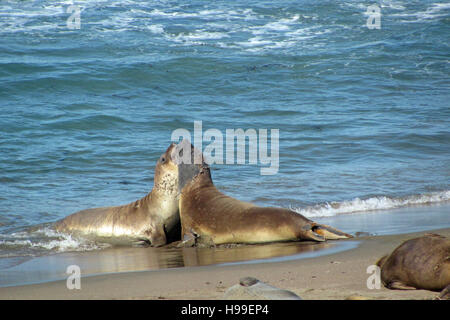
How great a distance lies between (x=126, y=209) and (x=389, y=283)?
405 centimetres

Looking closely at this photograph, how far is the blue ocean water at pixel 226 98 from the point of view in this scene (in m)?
9.48

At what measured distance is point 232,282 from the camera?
461 cm

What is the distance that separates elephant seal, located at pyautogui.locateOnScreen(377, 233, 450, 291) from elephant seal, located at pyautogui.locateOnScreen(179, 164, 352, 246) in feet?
6.49

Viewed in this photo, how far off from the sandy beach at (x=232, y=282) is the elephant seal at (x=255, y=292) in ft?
0.46

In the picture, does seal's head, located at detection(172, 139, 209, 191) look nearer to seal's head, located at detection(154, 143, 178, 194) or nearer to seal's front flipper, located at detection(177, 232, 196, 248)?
seal's head, located at detection(154, 143, 178, 194)

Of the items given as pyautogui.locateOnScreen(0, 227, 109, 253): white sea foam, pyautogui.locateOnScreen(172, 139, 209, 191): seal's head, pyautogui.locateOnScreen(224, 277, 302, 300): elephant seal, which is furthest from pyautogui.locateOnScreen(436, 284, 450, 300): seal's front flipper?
pyautogui.locateOnScreen(0, 227, 109, 253): white sea foam

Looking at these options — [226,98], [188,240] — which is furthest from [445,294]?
[226,98]

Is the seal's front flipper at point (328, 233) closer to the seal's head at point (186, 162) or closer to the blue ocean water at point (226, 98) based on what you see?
the seal's head at point (186, 162)

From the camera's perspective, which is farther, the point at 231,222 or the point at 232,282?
the point at 231,222

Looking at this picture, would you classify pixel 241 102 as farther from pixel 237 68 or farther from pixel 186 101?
pixel 237 68

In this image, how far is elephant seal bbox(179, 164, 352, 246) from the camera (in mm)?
6340

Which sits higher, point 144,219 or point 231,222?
point 231,222

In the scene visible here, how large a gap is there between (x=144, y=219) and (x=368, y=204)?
123 inches

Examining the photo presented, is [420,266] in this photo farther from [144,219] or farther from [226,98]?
[226,98]
